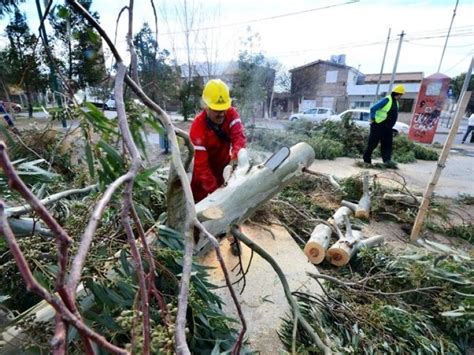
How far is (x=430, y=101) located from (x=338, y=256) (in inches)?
509

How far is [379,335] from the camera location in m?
2.15

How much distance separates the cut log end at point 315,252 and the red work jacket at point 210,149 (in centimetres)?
137

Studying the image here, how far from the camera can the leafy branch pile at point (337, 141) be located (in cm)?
949

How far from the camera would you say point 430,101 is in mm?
12594

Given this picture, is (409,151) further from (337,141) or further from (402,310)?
(402,310)

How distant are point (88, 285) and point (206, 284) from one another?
2.07ft

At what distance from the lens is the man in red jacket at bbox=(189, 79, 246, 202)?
269 centimetres

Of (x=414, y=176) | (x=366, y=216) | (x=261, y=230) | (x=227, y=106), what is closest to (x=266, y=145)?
(x=414, y=176)

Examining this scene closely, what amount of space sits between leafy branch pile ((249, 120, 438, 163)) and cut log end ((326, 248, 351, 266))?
20.8 feet

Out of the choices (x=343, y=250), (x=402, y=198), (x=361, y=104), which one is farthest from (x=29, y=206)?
(x=361, y=104)

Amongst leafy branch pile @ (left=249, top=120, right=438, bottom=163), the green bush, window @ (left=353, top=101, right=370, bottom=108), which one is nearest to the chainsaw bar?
the green bush

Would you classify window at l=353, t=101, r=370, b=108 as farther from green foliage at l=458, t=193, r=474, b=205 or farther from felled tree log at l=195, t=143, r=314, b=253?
felled tree log at l=195, t=143, r=314, b=253

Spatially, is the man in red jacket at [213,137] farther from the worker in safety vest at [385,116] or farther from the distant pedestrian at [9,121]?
the worker in safety vest at [385,116]

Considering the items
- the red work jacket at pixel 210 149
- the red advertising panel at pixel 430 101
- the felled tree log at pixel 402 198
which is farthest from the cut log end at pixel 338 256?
the red advertising panel at pixel 430 101
